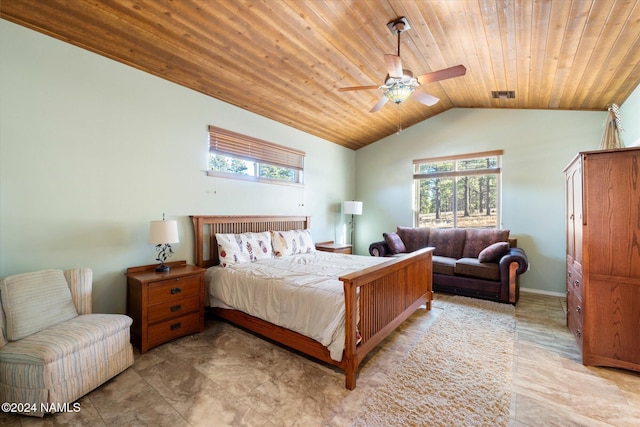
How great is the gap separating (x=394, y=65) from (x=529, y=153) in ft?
12.3

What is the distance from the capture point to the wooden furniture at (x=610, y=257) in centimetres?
218

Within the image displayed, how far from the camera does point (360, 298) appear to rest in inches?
86.4

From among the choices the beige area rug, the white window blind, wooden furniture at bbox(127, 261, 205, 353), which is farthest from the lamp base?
the beige area rug

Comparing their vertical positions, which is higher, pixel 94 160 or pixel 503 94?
pixel 503 94

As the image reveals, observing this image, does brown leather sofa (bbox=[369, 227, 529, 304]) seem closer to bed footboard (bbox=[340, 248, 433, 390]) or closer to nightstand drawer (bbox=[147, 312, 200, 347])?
bed footboard (bbox=[340, 248, 433, 390])

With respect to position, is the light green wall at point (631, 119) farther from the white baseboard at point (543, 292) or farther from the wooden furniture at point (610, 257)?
the white baseboard at point (543, 292)

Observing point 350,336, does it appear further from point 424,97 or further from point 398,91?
point 424,97

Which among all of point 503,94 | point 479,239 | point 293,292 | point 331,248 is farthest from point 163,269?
point 503,94

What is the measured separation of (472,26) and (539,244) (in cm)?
380

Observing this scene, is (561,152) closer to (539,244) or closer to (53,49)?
(539,244)

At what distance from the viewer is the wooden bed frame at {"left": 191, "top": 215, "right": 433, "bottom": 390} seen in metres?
2.06

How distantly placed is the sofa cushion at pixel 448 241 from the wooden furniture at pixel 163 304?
4.16 m

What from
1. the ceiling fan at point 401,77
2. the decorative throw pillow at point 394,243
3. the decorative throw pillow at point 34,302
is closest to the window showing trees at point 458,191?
the decorative throw pillow at point 394,243

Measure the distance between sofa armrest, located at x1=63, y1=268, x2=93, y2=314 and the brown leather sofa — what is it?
418cm
